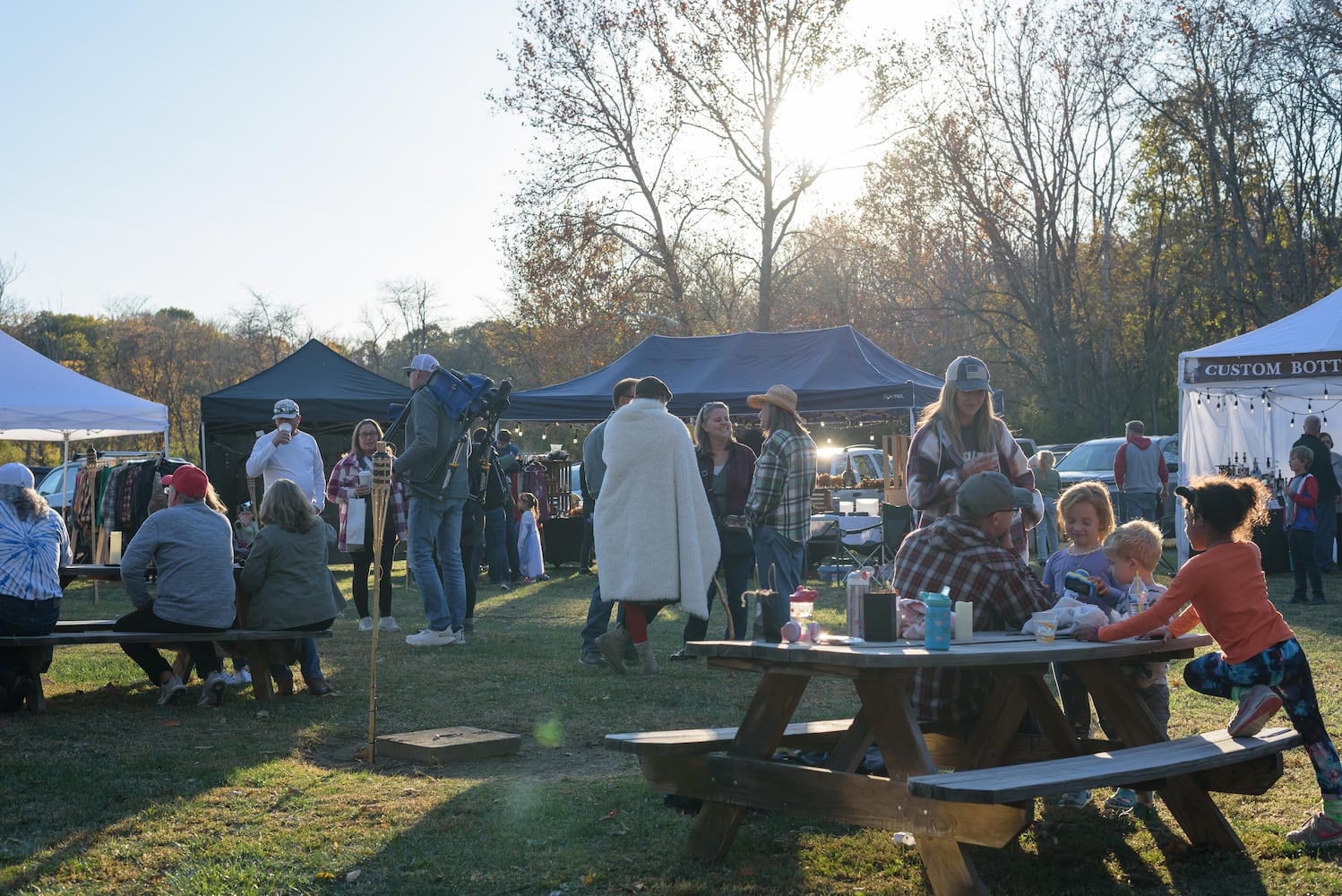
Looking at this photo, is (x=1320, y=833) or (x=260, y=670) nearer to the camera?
(x=1320, y=833)

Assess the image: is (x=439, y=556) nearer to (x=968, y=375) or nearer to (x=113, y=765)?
(x=113, y=765)

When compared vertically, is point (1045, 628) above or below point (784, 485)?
below

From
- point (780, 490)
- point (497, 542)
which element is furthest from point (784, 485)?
point (497, 542)

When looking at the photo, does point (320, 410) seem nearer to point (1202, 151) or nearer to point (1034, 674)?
point (1034, 674)

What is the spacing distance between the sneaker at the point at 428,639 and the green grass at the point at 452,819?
1782mm

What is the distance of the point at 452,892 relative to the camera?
3893mm

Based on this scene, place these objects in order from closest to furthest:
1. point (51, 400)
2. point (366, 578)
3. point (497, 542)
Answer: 1. point (366, 578)
2. point (51, 400)
3. point (497, 542)

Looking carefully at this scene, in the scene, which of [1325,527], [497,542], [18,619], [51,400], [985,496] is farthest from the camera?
[497,542]

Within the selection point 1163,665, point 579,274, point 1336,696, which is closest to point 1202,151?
point 579,274

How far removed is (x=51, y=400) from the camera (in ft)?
43.1

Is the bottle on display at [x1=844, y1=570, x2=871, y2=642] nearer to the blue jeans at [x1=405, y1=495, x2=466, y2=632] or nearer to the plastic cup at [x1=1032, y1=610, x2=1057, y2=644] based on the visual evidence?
the plastic cup at [x1=1032, y1=610, x2=1057, y2=644]

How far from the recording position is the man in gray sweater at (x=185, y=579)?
7.08 m

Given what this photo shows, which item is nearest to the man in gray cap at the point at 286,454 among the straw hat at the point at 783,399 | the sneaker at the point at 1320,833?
the straw hat at the point at 783,399

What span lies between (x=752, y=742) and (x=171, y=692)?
4.31m
